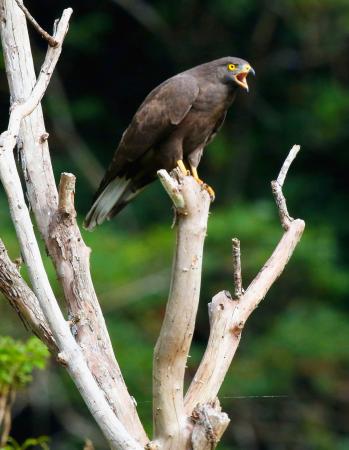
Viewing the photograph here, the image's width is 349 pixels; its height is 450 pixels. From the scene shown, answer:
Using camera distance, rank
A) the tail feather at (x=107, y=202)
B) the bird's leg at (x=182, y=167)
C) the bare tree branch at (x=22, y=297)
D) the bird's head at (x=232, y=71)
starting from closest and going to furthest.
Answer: the bare tree branch at (x=22, y=297)
the bird's leg at (x=182, y=167)
the tail feather at (x=107, y=202)
the bird's head at (x=232, y=71)

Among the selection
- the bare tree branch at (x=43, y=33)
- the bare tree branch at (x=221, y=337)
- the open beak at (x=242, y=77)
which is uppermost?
the open beak at (x=242, y=77)

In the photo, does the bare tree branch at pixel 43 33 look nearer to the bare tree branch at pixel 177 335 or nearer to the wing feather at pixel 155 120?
the bare tree branch at pixel 177 335

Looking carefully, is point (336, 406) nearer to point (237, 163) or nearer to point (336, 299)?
point (336, 299)

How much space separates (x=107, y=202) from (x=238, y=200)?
8.04m

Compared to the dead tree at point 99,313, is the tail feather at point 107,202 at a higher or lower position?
higher

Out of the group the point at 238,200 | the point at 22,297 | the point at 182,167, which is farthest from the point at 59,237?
the point at 238,200

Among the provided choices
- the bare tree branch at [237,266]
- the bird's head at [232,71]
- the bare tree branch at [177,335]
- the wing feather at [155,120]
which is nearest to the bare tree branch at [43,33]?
the bare tree branch at [177,335]

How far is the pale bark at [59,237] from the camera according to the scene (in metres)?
4.08

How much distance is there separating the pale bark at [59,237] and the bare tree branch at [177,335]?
10 centimetres

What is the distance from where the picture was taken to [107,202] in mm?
5871

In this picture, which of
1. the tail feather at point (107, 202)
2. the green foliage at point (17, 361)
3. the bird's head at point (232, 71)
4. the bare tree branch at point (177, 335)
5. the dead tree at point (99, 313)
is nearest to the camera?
the dead tree at point (99, 313)

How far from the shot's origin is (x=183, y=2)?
14.6 metres

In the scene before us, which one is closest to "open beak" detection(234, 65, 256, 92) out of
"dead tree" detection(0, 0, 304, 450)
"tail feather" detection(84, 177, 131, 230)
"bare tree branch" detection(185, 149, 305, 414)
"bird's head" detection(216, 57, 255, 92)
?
"bird's head" detection(216, 57, 255, 92)

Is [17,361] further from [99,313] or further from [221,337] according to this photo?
[221,337]
